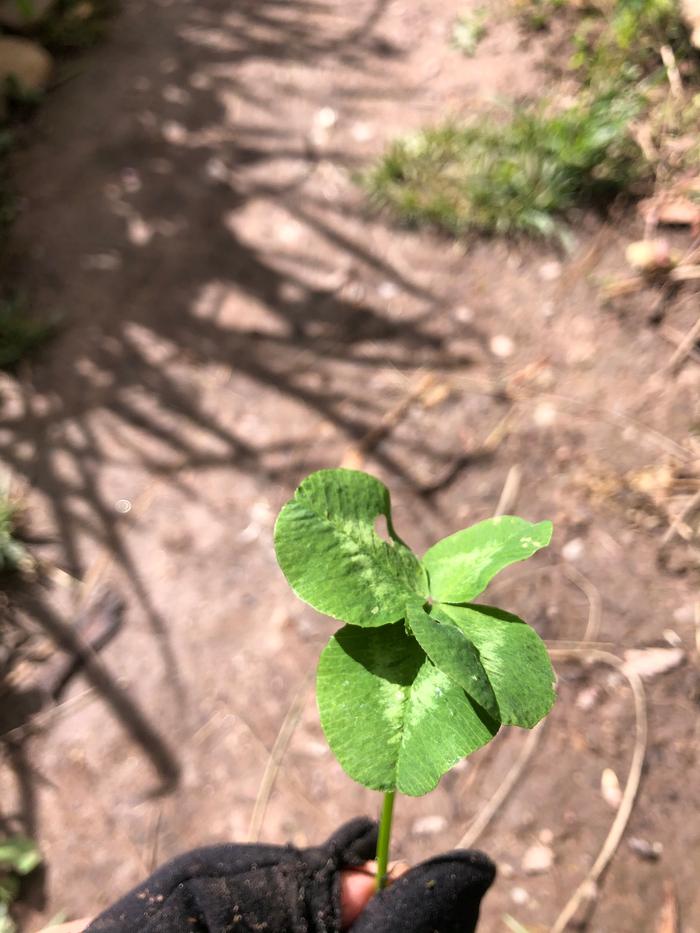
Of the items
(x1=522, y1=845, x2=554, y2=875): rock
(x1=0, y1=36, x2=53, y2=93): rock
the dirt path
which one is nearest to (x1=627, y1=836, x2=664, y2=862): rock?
the dirt path

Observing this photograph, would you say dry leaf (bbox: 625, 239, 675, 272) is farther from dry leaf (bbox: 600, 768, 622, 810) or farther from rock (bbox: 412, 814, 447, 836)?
rock (bbox: 412, 814, 447, 836)

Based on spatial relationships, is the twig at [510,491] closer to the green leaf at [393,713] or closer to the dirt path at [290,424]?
the dirt path at [290,424]

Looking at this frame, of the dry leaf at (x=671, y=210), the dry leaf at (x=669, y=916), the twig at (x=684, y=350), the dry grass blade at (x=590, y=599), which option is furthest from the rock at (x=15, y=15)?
the dry leaf at (x=669, y=916)

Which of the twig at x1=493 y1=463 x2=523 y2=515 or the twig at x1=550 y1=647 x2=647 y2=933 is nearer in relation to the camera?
the twig at x1=550 y1=647 x2=647 y2=933

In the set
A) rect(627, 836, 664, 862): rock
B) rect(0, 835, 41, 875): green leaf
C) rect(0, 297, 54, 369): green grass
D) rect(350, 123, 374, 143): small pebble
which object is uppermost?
rect(350, 123, 374, 143): small pebble

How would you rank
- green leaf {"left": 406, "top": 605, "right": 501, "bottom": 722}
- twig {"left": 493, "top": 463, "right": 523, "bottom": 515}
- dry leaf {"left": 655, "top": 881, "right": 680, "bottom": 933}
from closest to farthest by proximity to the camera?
green leaf {"left": 406, "top": 605, "right": 501, "bottom": 722}
dry leaf {"left": 655, "top": 881, "right": 680, "bottom": 933}
twig {"left": 493, "top": 463, "right": 523, "bottom": 515}

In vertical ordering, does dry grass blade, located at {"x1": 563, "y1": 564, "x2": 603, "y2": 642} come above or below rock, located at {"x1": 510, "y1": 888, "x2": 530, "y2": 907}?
above
